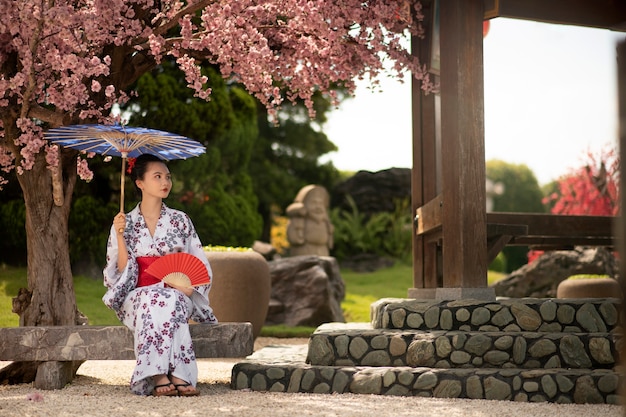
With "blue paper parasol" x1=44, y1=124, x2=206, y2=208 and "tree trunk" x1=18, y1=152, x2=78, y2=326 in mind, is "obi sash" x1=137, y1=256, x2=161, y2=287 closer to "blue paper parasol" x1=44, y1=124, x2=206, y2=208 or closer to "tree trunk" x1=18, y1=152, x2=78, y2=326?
"blue paper parasol" x1=44, y1=124, x2=206, y2=208

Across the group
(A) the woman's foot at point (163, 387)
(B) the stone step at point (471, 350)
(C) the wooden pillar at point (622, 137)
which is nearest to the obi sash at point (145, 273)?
(A) the woman's foot at point (163, 387)

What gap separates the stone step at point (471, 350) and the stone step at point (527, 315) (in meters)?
0.08

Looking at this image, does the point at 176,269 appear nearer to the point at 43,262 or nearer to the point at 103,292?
the point at 43,262

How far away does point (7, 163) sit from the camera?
571 centimetres

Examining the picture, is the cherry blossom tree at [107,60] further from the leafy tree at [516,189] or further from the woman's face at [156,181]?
the leafy tree at [516,189]

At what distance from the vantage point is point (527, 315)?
4973 mm

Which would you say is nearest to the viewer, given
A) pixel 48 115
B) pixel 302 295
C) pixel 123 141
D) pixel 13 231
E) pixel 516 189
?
pixel 123 141

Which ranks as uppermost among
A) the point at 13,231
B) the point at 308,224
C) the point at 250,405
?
the point at 308,224

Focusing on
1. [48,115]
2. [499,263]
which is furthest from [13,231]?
[499,263]

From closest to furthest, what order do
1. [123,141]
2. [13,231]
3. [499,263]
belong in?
[123,141] → [13,231] → [499,263]

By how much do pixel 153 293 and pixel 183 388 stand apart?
0.60m

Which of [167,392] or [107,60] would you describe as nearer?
[167,392]

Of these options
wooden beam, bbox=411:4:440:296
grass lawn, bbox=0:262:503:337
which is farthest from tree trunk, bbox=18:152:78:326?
wooden beam, bbox=411:4:440:296

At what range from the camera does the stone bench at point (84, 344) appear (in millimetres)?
4992
